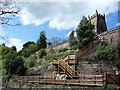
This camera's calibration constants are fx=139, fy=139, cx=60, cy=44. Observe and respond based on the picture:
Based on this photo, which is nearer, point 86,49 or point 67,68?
point 67,68

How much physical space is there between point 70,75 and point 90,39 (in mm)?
7798

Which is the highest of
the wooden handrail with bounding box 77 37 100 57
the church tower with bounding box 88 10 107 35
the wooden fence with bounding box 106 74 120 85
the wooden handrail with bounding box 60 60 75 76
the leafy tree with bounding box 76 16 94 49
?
the church tower with bounding box 88 10 107 35

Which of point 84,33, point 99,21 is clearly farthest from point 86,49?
point 99,21

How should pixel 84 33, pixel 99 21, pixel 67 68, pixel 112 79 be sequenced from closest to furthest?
pixel 112 79
pixel 67 68
pixel 84 33
pixel 99 21

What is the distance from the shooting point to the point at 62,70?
43.2 feet

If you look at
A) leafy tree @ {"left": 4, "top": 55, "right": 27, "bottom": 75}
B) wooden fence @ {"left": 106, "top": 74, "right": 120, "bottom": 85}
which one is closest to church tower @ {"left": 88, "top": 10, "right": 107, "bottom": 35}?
leafy tree @ {"left": 4, "top": 55, "right": 27, "bottom": 75}

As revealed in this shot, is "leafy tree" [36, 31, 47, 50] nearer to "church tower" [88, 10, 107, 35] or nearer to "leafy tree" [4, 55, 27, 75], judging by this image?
"church tower" [88, 10, 107, 35]

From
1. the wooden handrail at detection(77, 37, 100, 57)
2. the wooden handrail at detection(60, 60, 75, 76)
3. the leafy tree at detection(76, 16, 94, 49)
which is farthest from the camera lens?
the leafy tree at detection(76, 16, 94, 49)

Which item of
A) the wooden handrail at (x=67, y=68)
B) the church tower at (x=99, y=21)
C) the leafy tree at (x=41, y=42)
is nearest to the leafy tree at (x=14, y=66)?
the wooden handrail at (x=67, y=68)

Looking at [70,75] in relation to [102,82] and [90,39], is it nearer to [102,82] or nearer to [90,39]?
[102,82]

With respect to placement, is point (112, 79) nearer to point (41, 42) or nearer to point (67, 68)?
point (67, 68)

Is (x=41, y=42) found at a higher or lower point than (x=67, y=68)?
higher

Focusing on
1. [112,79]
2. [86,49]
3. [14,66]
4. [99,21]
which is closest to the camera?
[112,79]

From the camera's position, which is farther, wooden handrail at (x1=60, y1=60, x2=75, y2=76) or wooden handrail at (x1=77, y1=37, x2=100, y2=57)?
wooden handrail at (x1=77, y1=37, x2=100, y2=57)
